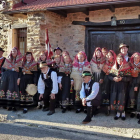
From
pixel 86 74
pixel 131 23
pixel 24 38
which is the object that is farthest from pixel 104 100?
pixel 24 38

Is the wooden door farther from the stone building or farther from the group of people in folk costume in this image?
the group of people in folk costume

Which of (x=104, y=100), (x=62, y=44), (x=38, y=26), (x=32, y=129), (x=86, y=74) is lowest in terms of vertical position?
(x=32, y=129)

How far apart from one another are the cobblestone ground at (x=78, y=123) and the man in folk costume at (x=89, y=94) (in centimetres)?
28

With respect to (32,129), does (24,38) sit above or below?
above

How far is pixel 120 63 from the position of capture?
4457 mm

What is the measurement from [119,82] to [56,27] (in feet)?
12.9

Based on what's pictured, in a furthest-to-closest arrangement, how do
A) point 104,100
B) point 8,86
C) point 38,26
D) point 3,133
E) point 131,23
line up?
point 38,26 → point 131,23 → point 8,86 → point 104,100 → point 3,133

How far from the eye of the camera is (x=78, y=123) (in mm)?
4441

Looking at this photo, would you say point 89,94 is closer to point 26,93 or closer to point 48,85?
point 48,85

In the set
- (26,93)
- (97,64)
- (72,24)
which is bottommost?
(26,93)

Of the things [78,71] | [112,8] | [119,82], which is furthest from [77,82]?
[112,8]

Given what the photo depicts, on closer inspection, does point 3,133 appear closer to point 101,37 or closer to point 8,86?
point 8,86

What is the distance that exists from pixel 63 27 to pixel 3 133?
4956mm

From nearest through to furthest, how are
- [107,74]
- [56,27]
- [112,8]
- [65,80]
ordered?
[107,74], [65,80], [112,8], [56,27]
